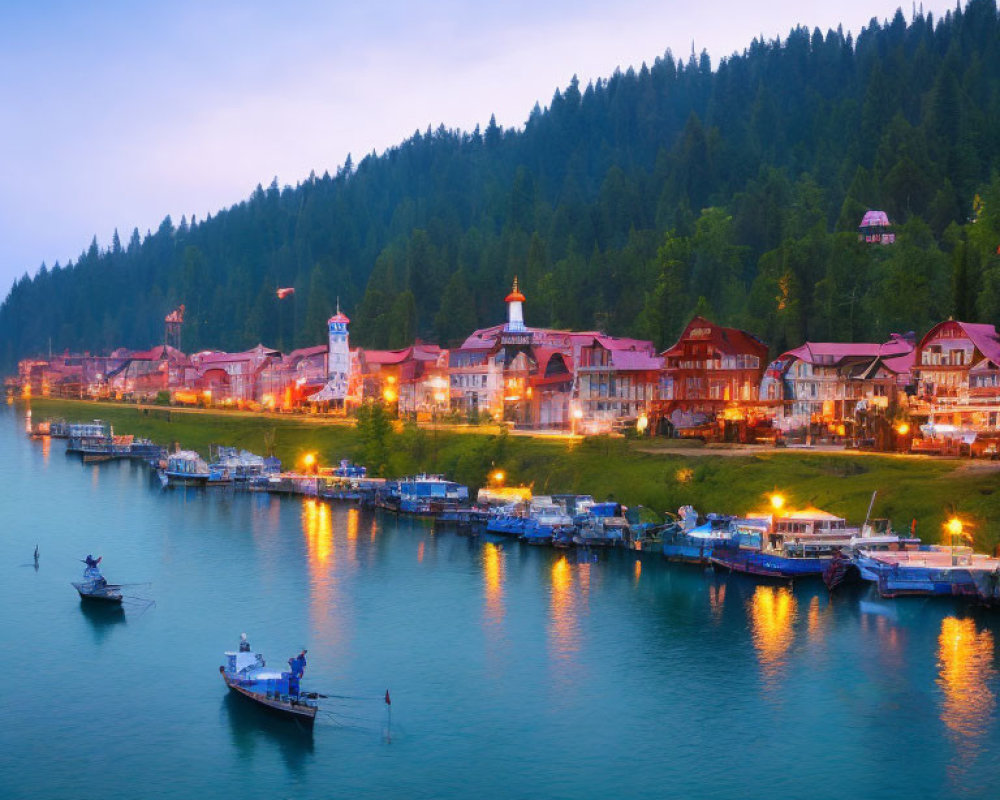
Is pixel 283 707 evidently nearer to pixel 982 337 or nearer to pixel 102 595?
pixel 102 595

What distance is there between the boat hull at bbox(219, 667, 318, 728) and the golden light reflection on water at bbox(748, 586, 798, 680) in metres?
20.6

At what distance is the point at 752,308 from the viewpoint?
12506cm

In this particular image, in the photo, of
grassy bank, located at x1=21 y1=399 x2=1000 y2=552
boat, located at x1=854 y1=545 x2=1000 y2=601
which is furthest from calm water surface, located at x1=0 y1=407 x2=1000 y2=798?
grassy bank, located at x1=21 y1=399 x2=1000 y2=552

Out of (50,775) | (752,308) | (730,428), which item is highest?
(752,308)

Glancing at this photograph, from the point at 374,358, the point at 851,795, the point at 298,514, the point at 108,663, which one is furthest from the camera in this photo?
the point at 374,358

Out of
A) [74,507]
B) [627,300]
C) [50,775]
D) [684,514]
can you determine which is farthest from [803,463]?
[627,300]

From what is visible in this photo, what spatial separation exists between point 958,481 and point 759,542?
13517mm

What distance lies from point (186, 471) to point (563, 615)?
65799 millimetres

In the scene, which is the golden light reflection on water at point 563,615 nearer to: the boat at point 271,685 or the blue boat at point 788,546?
the blue boat at point 788,546

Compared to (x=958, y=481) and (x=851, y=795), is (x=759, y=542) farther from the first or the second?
(x=851, y=795)

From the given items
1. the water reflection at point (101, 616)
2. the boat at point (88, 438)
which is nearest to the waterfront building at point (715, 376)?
the water reflection at point (101, 616)

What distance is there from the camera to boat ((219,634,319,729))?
43312 mm

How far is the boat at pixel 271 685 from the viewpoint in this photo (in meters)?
43.3

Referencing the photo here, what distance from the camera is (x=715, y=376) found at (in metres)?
105
